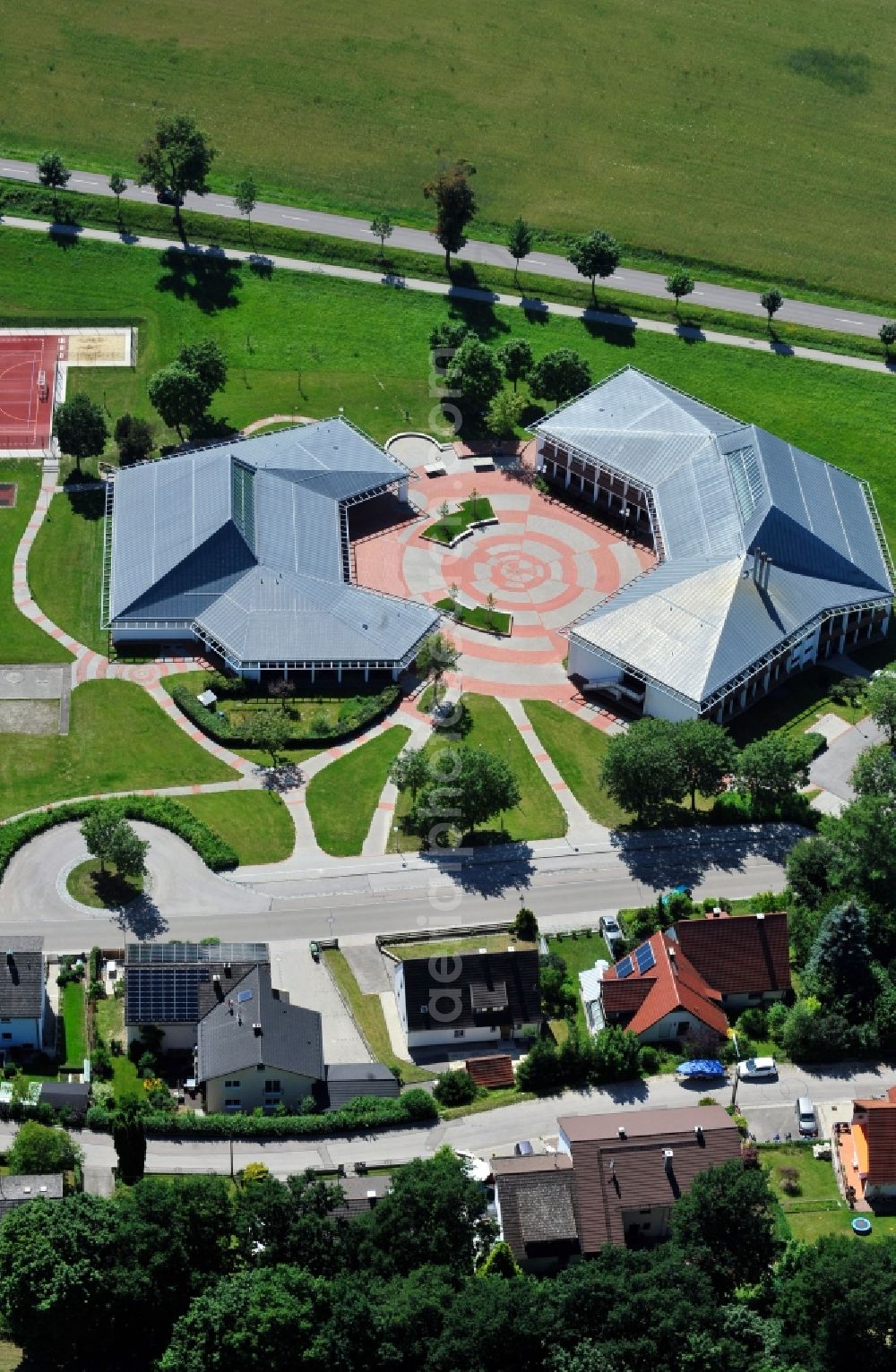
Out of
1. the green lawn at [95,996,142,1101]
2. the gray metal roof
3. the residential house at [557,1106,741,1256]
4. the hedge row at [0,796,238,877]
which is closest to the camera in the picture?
the residential house at [557,1106,741,1256]

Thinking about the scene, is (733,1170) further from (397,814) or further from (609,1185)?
(397,814)

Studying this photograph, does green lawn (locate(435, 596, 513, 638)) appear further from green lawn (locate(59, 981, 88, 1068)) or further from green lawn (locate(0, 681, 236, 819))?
green lawn (locate(59, 981, 88, 1068))

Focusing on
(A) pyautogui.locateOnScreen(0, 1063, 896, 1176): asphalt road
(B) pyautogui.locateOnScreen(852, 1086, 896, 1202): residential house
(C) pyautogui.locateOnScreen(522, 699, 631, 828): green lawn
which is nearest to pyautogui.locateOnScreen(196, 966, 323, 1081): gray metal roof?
(A) pyautogui.locateOnScreen(0, 1063, 896, 1176): asphalt road

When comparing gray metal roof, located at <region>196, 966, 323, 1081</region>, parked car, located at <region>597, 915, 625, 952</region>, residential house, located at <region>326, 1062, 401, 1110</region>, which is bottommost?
residential house, located at <region>326, 1062, 401, 1110</region>

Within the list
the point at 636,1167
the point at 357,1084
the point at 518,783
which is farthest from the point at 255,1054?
the point at 518,783

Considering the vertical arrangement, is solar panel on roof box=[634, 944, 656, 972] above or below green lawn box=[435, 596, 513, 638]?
below

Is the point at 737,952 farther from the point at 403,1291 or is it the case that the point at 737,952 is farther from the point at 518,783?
the point at 403,1291

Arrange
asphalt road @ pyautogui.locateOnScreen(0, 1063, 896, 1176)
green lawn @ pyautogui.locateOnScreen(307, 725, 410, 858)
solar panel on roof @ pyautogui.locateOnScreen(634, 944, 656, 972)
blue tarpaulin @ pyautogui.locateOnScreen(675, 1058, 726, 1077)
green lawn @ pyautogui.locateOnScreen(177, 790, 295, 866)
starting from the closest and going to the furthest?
1. asphalt road @ pyautogui.locateOnScreen(0, 1063, 896, 1176)
2. blue tarpaulin @ pyautogui.locateOnScreen(675, 1058, 726, 1077)
3. solar panel on roof @ pyautogui.locateOnScreen(634, 944, 656, 972)
4. green lawn @ pyautogui.locateOnScreen(177, 790, 295, 866)
5. green lawn @ pyautogui.locateOnScreen(307, 725, 410, 858)
